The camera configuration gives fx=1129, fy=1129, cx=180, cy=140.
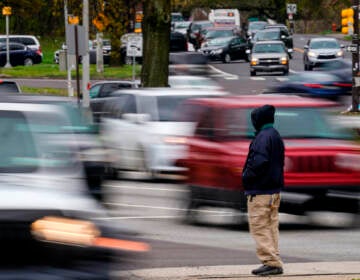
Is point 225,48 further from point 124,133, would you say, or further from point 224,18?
point 124,133

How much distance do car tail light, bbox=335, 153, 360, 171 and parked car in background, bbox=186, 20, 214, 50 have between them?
178ft

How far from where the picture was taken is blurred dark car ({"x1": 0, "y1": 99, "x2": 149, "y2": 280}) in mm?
6914

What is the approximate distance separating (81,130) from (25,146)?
46.9 inches

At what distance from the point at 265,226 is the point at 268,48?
4274cm

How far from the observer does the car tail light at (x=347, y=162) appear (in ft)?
46.9

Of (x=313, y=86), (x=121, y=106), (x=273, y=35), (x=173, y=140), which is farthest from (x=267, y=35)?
(x=173, y=140)

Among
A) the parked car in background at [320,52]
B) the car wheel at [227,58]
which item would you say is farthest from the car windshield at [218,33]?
the parked car in background at [320,52]

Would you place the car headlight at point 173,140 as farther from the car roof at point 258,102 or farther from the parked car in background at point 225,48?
the parked car in background at point 225,48

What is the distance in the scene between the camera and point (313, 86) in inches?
1288

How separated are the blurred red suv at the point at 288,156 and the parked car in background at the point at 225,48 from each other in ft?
154

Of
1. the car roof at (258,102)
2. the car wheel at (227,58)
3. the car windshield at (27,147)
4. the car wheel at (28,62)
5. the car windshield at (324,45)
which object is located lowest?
the car wheel at (227,58)

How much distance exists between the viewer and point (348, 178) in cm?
1428

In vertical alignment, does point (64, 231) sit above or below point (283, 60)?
above

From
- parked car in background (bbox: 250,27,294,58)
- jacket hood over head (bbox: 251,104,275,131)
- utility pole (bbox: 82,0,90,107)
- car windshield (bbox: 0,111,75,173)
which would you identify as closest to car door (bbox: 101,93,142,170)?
utility pole (bbox: 82,0,90,107)
